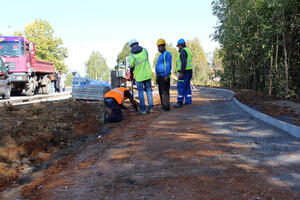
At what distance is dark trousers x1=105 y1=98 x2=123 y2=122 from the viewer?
7375 mm

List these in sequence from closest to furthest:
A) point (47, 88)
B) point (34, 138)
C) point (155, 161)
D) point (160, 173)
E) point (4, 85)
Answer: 1. point (160, 173)
2. point (155, 161)
3. point (34, 138)
4. point (4, 85)
5. point (47, 88)

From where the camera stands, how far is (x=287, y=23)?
488 inches

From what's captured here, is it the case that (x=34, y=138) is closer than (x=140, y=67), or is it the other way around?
(x=34, y=138)

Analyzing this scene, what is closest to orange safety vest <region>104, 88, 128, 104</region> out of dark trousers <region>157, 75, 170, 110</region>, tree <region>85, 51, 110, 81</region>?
dark trousers <region>157, 75, 170, 110</region>

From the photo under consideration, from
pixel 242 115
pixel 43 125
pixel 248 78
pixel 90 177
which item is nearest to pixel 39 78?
pixel 248 78

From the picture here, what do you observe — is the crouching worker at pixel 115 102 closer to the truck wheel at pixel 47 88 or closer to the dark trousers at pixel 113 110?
the dark trousers at pixel 113 110

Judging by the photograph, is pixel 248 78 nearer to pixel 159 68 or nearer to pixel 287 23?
pixel 287 23

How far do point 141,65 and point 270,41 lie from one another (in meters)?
8.94

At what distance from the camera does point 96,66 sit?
121 m

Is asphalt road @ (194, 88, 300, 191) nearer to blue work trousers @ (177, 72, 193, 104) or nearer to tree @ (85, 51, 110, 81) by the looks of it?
blue work trousers @ (177, 72, 193, 104)

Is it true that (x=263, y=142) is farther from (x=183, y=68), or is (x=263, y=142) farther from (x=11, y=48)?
(x=11, y=48)

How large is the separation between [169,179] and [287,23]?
11.5 metres

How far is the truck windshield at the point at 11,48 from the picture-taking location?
18219mm

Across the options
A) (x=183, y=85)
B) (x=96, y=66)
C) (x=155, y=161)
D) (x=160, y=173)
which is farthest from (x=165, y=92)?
(x=96, y=66)
